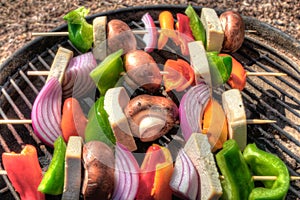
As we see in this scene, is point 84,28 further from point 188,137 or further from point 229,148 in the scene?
point 229,148

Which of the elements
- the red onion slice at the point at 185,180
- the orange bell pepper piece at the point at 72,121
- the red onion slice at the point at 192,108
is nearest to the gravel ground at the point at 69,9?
the orange bell pepper piece at the point at 72,121

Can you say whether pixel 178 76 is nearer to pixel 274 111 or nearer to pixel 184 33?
pixel 184 33

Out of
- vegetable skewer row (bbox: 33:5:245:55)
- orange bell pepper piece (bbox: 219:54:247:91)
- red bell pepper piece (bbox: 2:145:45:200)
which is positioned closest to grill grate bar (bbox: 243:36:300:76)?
vegetable skewer row (bbox: 33:5:245:55)

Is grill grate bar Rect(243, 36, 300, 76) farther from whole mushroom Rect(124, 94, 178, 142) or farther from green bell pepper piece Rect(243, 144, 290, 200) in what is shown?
whole mushroom Rect(124, 94, 178, 142)

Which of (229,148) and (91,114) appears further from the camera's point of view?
(91,114)

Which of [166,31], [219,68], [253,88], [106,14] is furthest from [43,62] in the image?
[253,88]

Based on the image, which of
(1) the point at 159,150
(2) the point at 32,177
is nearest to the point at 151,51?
(1) the point at 159,150
